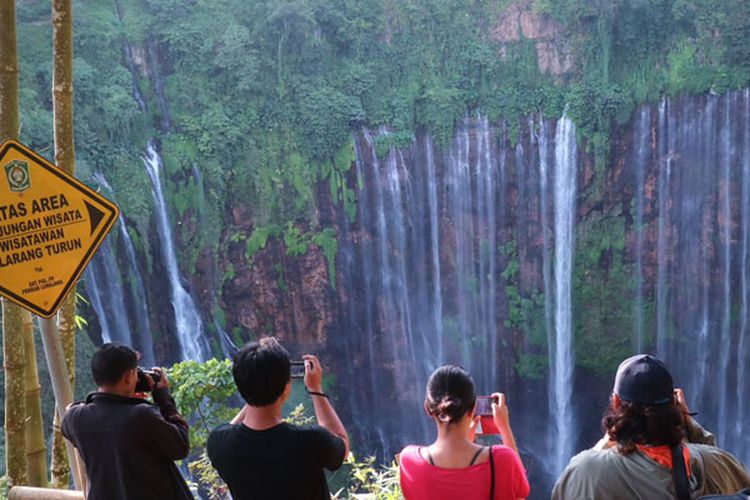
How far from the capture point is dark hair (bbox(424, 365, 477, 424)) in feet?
6.77

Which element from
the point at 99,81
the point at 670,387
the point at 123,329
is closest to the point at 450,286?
the point at 123,329

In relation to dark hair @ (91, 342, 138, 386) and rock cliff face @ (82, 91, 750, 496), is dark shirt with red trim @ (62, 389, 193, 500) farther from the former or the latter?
rock cliff face @ (82, 91, 750, 496)

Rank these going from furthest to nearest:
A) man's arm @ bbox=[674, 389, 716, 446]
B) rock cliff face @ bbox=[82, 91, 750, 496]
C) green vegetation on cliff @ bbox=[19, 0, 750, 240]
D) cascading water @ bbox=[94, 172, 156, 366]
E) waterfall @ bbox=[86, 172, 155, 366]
Answer: 1. rock cliff face @ bbox=[82, 91, 750, 496]
2. green vegetation on cliff @ bbox=[19, 0, 750, 240]
3. cascading water @ bbox=[94, 172, 156, 366]
4. waterfall @ bbox=[86, 172, 155, 366]
5. man's arm @ bbox=[674, 389, 716, 446]

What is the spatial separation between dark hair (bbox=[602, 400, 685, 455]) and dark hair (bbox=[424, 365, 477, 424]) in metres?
0.38

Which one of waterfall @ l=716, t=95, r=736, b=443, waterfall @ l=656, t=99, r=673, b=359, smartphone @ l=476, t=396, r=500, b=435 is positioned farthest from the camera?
waterfall @ l=656, t=99, r=673, b=359

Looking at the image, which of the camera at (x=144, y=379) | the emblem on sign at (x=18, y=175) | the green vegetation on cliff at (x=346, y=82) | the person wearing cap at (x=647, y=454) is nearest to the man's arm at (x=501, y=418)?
the person wearing cap at (x=647, y=454)

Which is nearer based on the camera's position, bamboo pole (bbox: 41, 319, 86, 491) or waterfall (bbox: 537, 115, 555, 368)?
bamboo pole (bbox: 41, 319, 86, 491)

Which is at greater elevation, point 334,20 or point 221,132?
point 334,20

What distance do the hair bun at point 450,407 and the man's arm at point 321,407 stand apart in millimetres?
290

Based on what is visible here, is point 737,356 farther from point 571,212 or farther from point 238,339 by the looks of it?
point 238,339

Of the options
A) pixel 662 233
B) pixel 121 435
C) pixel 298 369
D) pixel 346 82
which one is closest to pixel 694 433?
pixel 298 369

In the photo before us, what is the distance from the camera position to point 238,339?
16422 mm

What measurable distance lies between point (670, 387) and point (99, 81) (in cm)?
Answer: 1443

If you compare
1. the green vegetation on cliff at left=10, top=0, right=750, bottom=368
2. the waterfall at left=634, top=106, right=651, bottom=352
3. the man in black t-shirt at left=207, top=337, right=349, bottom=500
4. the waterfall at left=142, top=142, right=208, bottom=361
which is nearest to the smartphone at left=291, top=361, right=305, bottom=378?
the man in black t-shirt at left=207, top=337, right=349, bottom=500
